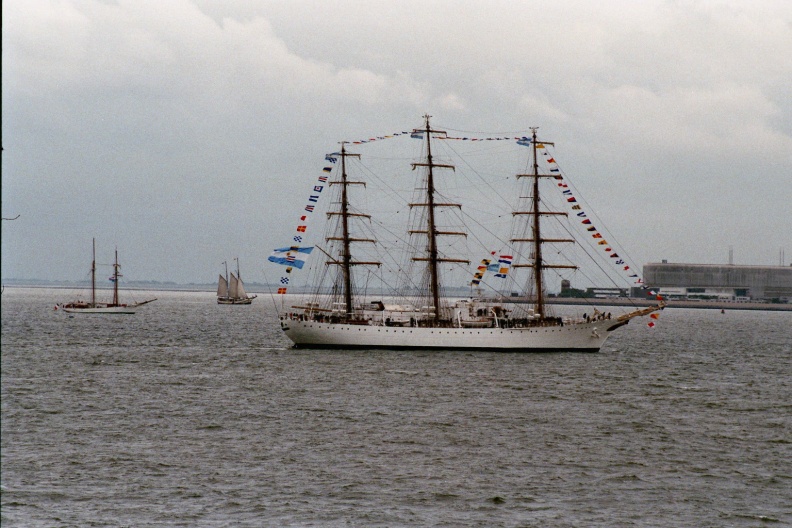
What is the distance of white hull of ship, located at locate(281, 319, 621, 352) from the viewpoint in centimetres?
8594

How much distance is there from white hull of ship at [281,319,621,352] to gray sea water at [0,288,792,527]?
12373mm

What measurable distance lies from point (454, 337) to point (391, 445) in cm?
4907

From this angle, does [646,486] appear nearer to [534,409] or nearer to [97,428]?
[534,409]

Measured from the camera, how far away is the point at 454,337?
86.2 meters

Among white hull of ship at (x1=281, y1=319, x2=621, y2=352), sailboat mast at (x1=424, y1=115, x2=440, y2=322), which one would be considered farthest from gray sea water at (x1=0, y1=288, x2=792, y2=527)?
sailboat mast at (x1=424, y1=115, x2=440, y2=322)

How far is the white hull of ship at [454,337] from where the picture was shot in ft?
282

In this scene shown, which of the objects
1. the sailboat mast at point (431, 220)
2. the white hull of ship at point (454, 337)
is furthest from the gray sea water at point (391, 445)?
the sailboat mast at point (431, 220)

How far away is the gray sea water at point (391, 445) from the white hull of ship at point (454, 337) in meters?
12.4

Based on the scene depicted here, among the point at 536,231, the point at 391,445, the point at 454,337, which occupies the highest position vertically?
the point at 536,231

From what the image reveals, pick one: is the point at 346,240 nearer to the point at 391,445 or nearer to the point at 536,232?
the point at 536,232

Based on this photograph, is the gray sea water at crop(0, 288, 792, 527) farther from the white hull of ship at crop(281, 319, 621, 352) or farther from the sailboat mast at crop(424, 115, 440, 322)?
the sailboat mast at crop(424, 115, 440, 322)

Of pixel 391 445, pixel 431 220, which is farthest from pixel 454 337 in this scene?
pixel 391 445

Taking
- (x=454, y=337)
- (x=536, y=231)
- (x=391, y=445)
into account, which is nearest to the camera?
(x=391, y=445)

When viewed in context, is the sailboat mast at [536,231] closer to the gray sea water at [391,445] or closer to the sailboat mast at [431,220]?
the sailboat mast at [431,220]
